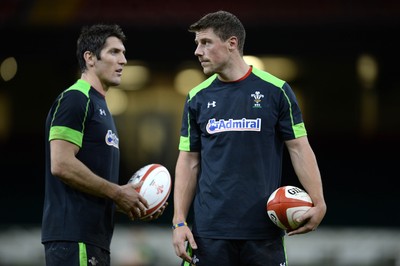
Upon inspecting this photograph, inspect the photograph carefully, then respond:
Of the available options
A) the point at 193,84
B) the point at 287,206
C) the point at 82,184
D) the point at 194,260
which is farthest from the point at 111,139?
the point at 193,84

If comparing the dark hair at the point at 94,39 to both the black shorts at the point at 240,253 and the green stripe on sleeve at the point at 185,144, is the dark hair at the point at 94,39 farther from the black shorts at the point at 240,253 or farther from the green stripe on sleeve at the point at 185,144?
the black shorts at the point at 240,253

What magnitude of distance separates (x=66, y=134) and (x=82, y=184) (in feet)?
1.04

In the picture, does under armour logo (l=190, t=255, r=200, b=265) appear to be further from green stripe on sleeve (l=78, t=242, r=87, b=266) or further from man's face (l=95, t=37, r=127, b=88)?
man's face (l=95, t=37, r=127, b=88)

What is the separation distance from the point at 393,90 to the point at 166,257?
17.2 feet

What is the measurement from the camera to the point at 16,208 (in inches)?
524

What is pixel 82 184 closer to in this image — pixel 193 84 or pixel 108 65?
pixel 108 65

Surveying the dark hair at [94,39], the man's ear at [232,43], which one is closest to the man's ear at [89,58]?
the dark hair at [94,39]

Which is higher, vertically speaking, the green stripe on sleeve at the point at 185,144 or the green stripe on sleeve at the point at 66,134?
the green stripe on sleeve at the point at 66,134

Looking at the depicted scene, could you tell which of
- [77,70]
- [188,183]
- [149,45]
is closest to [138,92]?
[77,70]

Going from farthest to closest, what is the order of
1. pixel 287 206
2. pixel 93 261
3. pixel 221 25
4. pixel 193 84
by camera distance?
pixel 193 84
pixel 221 25
pixel 93 261
pixel 287 206

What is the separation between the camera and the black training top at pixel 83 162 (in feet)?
16.6

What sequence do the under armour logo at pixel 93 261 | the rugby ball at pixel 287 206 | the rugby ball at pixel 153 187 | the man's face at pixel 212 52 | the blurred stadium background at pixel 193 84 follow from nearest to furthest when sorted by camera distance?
the rugby ball at pixel 287 206
the under armour logo at pixel 93 261
the man's face at pixel 212 52
the rugby ball at pixel 153 187
the blurred stadium background at pixel 193 84

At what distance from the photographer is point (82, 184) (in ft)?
16.5

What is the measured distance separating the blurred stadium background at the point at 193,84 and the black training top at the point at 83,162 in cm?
644
